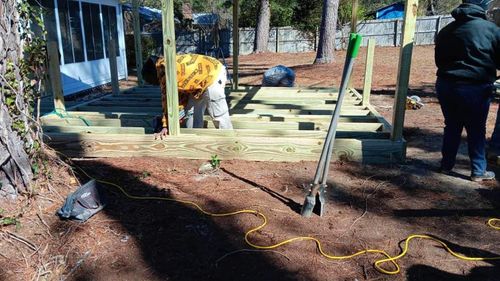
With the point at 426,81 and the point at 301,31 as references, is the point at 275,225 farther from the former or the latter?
the point at 301,31

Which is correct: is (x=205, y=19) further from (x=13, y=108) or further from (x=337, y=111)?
(x=337, y=111)

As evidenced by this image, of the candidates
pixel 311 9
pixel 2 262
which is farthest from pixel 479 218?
pixel 311 9

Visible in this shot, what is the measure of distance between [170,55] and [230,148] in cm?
117

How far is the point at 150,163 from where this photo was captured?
441 cm

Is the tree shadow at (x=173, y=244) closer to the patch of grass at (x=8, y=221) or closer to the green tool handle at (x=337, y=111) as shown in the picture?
the patch of grass at (x=8, y=221)

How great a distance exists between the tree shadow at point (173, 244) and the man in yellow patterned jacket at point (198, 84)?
135 cm

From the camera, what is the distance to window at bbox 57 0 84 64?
416 inches

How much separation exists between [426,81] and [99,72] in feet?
31.8

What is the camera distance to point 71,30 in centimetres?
1102

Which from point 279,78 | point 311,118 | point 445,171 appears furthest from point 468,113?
point 279,78

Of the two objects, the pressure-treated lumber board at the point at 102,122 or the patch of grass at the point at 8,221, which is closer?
the patch of grass at the point at 8,221

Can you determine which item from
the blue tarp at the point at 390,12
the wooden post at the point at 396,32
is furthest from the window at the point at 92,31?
the blue tarp at the point at 390,12

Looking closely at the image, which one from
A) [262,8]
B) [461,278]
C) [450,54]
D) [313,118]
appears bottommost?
[461,278]

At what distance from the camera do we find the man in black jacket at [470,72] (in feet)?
11.6
